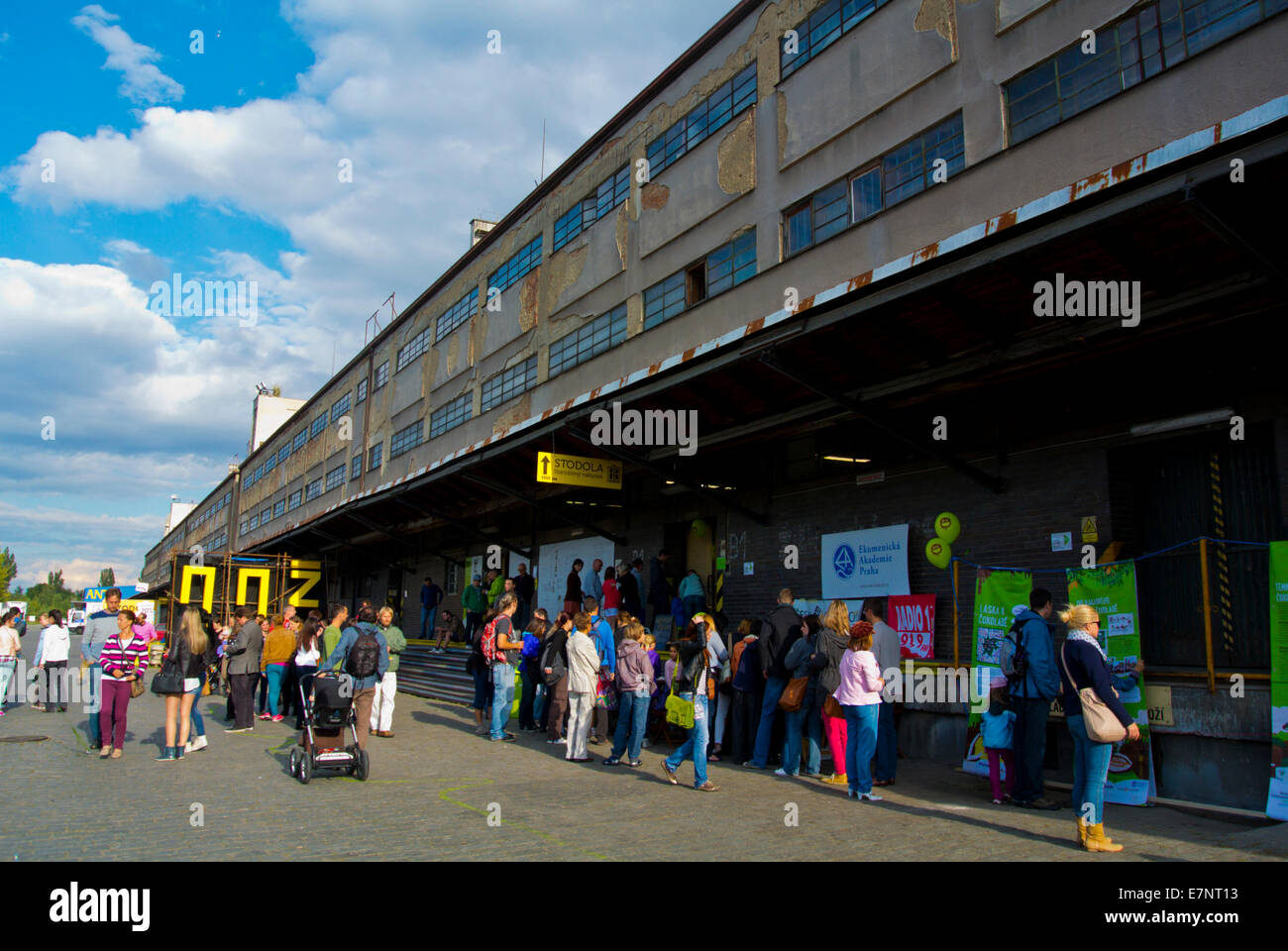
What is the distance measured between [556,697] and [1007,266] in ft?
28.2

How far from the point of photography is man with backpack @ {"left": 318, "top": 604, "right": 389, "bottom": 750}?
1095 centimetres

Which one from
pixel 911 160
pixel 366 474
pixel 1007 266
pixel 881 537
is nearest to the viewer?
pixel 1007 266

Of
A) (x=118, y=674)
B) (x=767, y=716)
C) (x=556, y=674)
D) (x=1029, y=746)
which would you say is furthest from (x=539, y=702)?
(x=1029, y=746)

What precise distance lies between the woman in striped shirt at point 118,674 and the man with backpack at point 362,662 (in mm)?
2274

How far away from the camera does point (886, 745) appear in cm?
1010

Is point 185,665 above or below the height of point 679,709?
above

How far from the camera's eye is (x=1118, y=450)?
34.1 feet

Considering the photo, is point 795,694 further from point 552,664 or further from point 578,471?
point 578,471

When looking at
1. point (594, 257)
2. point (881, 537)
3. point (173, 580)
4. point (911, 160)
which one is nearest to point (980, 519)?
point (881, 537)

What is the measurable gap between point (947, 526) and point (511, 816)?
7.17 metres

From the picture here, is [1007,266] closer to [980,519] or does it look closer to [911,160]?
[980,519]

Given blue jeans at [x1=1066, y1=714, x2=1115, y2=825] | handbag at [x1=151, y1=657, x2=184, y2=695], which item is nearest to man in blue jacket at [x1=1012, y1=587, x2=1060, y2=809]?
blue jeans at [x1=1066, y1=714, x2=1115, y2=825]

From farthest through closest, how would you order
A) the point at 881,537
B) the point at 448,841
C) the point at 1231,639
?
the point at 881,537 < the point at 1231,639 < the point at 448,841

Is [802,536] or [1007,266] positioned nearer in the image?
[1007,266]
